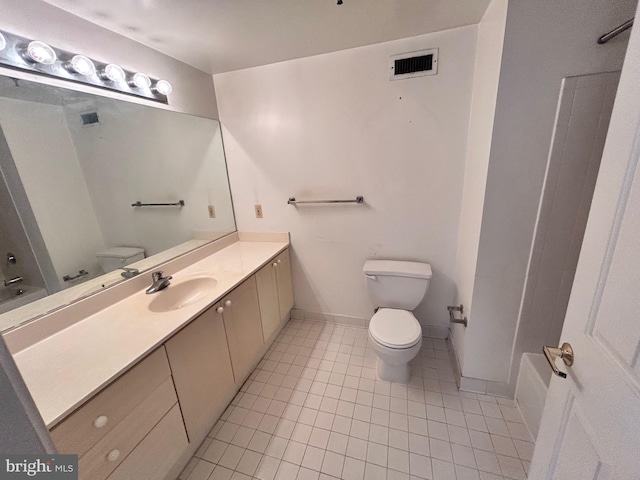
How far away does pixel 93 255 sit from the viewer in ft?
4.38

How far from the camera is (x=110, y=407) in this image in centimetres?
85

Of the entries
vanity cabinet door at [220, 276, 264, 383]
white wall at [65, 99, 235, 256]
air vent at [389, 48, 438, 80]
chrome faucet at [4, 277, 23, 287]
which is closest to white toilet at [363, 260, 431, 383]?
vanity cabinet door at [220, 276, 264, 383]

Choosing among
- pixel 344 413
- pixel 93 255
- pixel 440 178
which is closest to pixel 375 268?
pixel 440 178

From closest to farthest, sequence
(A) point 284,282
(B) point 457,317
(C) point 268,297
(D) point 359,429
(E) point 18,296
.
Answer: (E) point 18,296
(D) point 359,429
(B) point 457,317
(C) point 268,297
(A) point 284,282

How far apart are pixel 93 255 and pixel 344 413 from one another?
64.5 inches

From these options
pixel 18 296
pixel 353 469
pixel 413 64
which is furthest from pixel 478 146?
pixel 18 296

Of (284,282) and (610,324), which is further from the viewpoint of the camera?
(284,282)

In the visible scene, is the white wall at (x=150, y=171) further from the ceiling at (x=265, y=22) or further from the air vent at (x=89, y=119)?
the ceiling at (x=265, y=22)

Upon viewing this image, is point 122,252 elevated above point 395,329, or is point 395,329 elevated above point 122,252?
point 122,252

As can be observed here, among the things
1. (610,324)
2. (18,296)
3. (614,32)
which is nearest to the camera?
(610,324)

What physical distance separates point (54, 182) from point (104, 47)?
73 centimetres

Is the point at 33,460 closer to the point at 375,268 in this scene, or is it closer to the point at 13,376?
the point at 13,376

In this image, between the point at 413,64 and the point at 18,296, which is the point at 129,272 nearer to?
the point at 18,296

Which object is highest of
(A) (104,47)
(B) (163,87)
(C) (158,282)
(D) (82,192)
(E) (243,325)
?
(A) (104,47)
